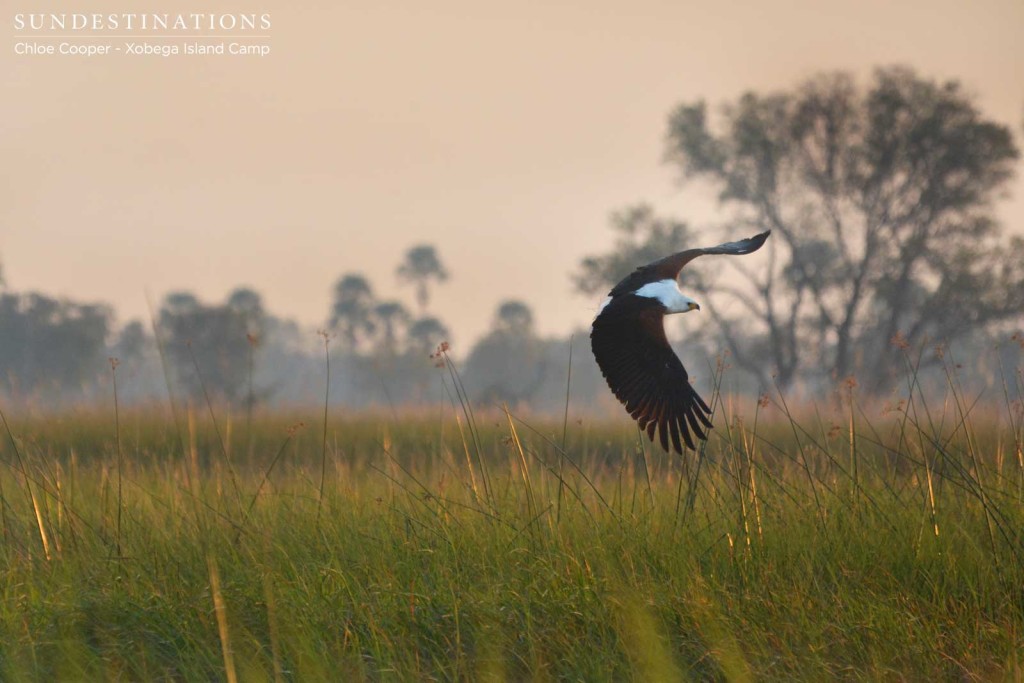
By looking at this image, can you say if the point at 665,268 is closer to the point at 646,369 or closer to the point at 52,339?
the point at 646,369

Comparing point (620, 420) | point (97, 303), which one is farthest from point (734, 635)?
point (97, 303)

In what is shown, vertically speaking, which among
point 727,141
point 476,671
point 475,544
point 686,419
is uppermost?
point 727,141

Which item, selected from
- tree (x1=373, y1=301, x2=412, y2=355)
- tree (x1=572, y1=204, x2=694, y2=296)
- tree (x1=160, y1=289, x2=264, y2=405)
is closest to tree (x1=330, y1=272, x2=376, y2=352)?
tree (x1=373, y1=301, x2=412, y2=355)

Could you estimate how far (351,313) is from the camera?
195ft

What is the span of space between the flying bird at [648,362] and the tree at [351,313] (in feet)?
177

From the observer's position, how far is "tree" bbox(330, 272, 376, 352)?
5934 cm

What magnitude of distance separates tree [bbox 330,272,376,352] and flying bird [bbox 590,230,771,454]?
5382 centimetres

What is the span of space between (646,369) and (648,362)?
4 cm

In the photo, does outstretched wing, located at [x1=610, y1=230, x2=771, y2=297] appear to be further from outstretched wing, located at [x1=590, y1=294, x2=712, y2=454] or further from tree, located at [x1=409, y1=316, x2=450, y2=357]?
tree, located at [x1=409, y1=316, x2=450, y2=357]

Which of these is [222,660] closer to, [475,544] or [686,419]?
[475,544]

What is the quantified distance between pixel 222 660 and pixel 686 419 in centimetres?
239

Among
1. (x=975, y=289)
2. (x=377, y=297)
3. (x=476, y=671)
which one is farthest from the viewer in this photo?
(x=377, y=297)

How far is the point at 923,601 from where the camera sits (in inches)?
176

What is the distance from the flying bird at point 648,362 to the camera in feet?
18.0
